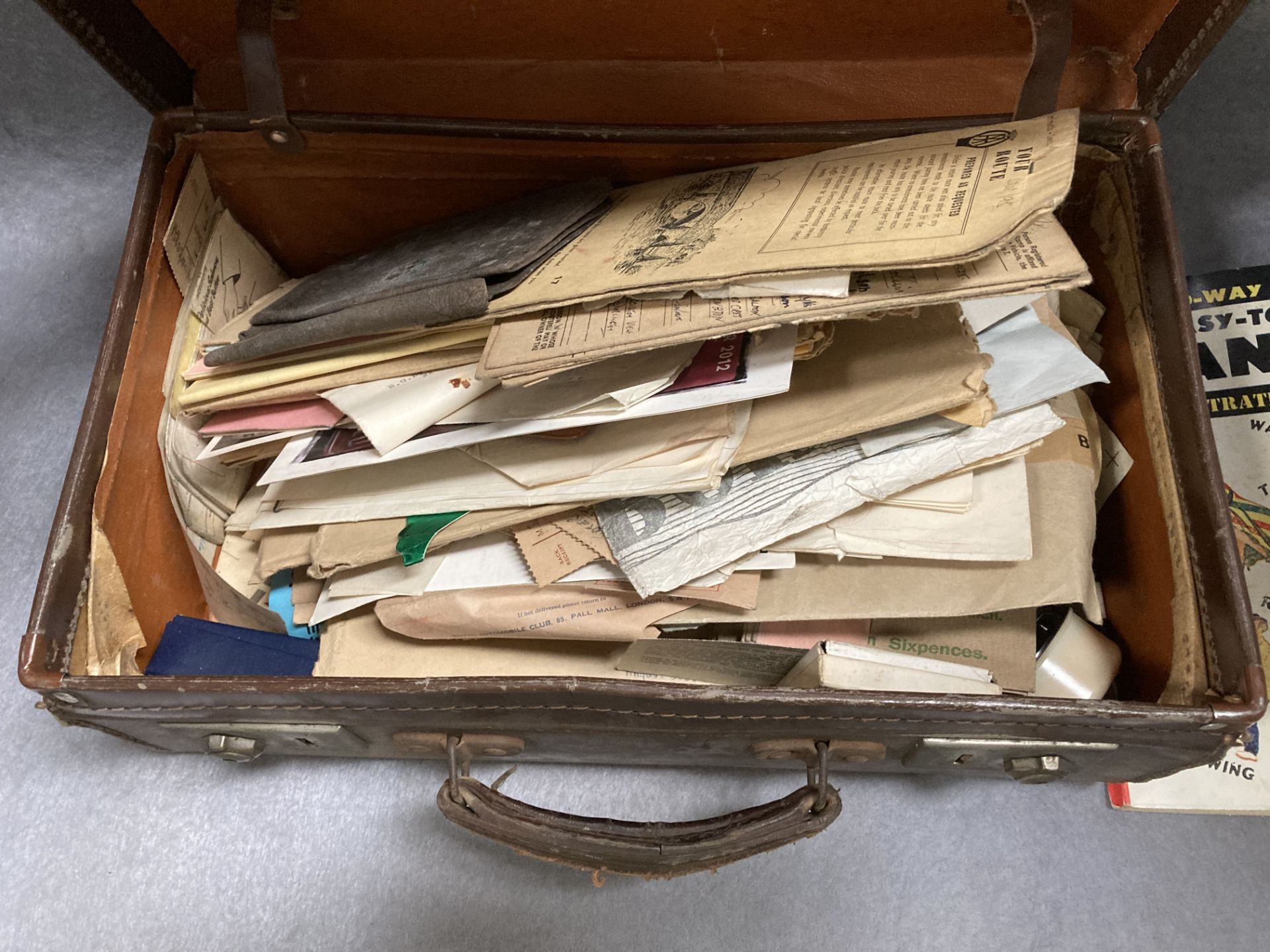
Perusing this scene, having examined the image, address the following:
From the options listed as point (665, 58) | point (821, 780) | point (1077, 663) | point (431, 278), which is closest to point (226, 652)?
point (431, 278)

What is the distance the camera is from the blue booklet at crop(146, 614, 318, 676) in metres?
0.71

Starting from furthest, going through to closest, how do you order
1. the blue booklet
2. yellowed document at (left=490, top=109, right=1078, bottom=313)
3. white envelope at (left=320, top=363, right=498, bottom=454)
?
the blue booklet → white envelope at (left=320, top=363, right=498, bottom=454) → yellowed document at (left=490, top=109, right=1078, bottom=313)

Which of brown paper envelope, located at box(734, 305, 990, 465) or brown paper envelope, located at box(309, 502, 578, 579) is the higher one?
brown paper envelope, located at box(734, 305, 990, 465)

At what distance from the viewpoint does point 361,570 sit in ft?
2.39

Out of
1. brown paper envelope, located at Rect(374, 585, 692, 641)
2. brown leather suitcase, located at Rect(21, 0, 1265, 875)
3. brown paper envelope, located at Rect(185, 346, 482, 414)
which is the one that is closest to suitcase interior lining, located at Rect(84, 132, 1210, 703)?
brown leather suitcase, located at Rect(21, 0, 1265, 875)

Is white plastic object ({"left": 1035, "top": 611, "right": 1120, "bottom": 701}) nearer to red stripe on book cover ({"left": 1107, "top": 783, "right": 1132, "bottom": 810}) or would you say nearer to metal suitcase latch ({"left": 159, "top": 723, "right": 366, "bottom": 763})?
red stripe on book cover ({"left": 1107, "top": 783, "right": 1132, "bottom": 810})

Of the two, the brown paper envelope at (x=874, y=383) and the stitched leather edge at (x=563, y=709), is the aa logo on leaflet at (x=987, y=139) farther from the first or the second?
the stitched leather edge at (x=563, y=709)

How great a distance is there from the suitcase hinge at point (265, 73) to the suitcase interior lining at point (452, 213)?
2cm

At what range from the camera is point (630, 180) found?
30.8 inches

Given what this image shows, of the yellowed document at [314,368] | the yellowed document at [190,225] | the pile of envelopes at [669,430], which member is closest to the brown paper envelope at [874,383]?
the pile of envelopes at [669,430]

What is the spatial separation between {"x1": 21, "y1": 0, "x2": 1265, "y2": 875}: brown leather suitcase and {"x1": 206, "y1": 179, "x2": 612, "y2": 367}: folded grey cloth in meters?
0.06

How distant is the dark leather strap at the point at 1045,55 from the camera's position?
0.66 meters

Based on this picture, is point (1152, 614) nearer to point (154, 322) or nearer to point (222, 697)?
point (222, 697)

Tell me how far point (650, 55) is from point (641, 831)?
1.82ft
